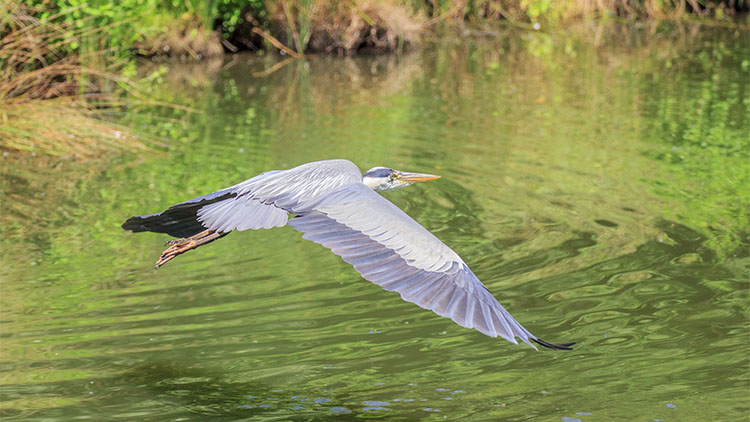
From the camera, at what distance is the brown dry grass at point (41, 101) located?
927cm

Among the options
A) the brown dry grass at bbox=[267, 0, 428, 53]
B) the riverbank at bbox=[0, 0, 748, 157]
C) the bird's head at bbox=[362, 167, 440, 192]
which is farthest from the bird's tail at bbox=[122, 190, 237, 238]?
the brown dry grass at bbox=[267, 0, 428, 53]

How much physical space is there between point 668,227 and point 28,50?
7.04m

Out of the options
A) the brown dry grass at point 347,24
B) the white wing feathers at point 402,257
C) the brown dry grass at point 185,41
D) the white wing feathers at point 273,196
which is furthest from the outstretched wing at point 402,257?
the brown dry grass at point 347,24

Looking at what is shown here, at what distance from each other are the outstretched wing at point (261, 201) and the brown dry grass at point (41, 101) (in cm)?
478

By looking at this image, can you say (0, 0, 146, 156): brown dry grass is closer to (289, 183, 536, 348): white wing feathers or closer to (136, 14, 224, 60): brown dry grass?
(136, 14, 224, 60): brown dry grass

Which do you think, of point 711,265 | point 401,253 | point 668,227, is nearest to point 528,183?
point 668,227

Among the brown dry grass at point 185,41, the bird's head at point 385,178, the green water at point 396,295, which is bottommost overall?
the green water at point 396,295

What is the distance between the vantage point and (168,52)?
15906 millimetres

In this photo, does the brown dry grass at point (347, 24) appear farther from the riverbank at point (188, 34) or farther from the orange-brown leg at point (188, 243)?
the orange-brown leg at point (188, 243)

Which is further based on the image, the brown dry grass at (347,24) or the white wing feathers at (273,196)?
the brown dry grass at (347,24)

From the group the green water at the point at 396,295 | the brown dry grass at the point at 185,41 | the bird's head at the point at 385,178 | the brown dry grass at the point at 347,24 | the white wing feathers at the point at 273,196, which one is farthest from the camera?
the brown dry grass at the point at 347,24

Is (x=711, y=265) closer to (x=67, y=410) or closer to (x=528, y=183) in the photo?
(x=528, y=183)

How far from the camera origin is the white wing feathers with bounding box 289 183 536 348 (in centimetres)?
370

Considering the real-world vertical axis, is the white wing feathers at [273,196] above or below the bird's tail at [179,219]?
above
